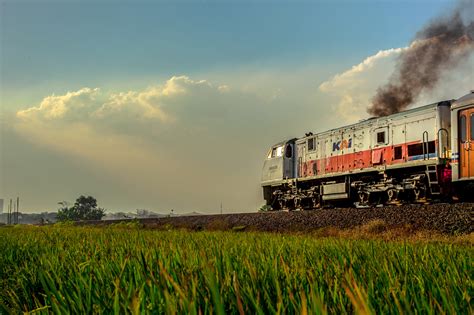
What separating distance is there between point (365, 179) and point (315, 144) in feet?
13.9

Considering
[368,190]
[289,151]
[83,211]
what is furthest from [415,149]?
[83,211]

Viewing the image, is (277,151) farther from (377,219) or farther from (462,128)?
(377,219)

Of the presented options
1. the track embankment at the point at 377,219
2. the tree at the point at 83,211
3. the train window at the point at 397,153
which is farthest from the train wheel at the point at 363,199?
the tree at the point at 83,211

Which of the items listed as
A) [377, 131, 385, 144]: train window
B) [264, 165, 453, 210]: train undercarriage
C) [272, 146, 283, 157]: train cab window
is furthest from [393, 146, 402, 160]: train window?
[272, 146, 283, 157]: train cab window

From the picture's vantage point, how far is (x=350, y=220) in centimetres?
1720

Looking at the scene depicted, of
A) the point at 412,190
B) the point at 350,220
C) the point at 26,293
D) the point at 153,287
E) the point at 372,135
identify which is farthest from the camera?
the point at 372,135

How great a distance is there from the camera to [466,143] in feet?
56.9

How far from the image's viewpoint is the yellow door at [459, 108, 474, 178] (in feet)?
55.9

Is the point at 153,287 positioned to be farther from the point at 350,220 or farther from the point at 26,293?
the point at 350,220

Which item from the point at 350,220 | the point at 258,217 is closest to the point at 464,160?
the point at 350,220

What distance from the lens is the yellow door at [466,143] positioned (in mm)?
17047

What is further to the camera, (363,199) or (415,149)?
(363,199)

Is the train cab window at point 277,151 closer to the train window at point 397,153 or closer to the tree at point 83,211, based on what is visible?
the train window at point 397,153

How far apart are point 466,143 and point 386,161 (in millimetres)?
4043
